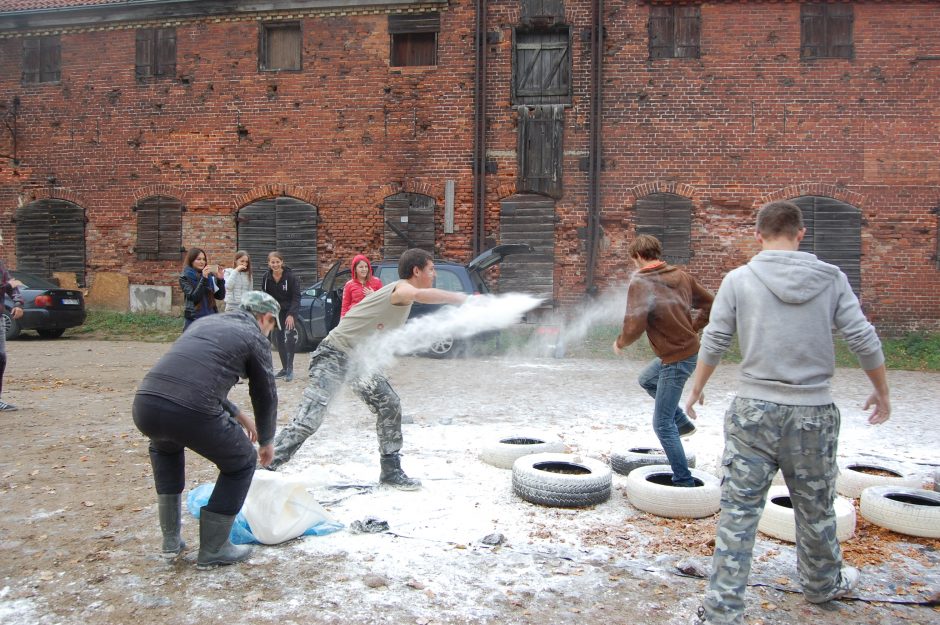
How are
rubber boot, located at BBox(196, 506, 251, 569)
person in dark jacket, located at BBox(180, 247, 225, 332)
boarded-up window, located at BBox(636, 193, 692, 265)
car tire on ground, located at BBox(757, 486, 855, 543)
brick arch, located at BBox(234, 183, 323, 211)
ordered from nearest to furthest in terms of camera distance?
rubber boot, located at BBox(196, 506, 251, 569) → car tire on ground, located at BBox(757, 486, 855, 543) → person in dark jacket, located at BBox(180, 247, 225, 332) → boarded-up window, located at BBox(636, 193, 692, 265) → brick arch, located at BBox(234, 183, 323, 211)

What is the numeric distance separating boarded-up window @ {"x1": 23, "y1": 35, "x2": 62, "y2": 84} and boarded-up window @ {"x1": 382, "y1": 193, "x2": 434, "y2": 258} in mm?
9561

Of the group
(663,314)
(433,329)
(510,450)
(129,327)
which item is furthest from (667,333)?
(129,327)

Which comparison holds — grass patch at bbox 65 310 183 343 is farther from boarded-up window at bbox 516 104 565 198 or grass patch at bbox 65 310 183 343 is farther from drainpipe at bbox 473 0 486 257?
boarded-up window at bbox 516 104 565 198

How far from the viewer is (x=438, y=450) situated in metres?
6.33

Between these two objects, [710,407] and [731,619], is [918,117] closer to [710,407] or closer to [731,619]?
[710,407]

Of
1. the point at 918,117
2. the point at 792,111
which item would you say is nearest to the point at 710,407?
the point at 792,111

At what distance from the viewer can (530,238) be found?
16547 millimetres

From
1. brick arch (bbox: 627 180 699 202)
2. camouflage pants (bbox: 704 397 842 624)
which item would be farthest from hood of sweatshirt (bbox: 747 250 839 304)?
brick arch (bbox: 627 180 699 202)

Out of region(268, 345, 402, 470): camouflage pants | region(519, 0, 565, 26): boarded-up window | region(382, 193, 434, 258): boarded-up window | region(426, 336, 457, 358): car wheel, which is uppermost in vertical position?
region(519, 0, 565, 26): boarded-up window

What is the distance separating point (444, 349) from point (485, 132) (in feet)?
20.4

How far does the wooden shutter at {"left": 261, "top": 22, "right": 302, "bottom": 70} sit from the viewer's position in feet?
57.3

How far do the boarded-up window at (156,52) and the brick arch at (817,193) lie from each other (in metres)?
14.4

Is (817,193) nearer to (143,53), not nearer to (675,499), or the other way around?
(675,499)

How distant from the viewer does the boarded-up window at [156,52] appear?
58.9 ft
